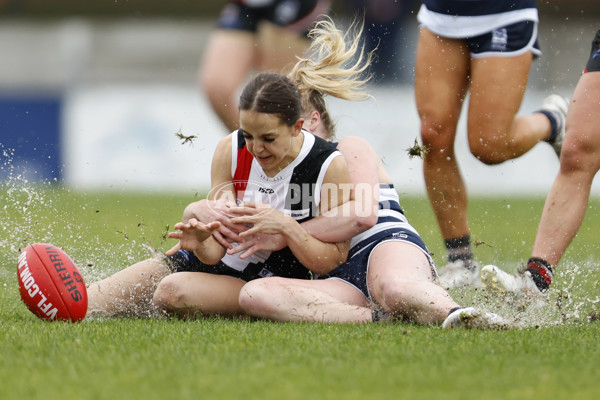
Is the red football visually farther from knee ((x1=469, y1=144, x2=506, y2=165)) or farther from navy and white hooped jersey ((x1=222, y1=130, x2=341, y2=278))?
knee ((x1=469, y1=144, x2=506, y2=165))

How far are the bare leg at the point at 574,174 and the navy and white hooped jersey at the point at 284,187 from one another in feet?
4.57

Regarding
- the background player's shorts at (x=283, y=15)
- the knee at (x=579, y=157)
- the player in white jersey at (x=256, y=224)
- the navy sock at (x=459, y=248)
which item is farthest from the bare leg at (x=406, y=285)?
the background player's shorts at (x=283, y=15)

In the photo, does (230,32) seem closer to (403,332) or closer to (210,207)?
(210,207)

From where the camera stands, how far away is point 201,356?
3059 millimetres

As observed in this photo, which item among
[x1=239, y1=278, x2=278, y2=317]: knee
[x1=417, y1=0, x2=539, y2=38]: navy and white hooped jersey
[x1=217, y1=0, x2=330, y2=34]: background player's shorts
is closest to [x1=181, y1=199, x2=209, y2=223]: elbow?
[x1=239, y1=278, x2=278, y2=317]: knee

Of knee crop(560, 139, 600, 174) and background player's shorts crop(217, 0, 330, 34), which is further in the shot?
background player's shorts crop(217, 0, 330, 34)

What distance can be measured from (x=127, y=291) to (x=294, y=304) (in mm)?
864

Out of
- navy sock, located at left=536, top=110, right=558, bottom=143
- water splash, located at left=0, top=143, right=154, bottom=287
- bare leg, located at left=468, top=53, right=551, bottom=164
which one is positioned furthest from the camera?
navy sock, located at left=536, top=110, right=558, bottom=143

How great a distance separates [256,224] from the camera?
12.9 ft

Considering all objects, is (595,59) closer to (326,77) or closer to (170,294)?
(326,77)

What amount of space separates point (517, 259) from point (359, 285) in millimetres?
2562

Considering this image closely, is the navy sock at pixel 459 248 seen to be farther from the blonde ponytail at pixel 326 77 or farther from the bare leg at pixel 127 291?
the bare leg at pixel 127 291

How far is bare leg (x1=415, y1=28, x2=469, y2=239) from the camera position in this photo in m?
5.41

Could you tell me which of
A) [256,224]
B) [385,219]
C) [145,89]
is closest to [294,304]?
[256,224]
